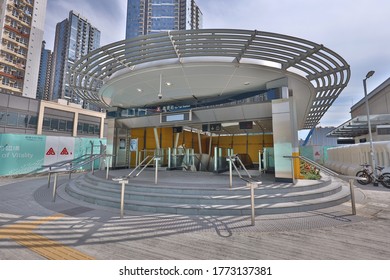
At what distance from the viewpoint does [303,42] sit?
16.9ft

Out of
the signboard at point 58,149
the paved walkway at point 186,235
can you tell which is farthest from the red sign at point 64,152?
the paved walkway at point 186,235

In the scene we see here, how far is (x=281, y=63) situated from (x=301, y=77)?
4.68ft

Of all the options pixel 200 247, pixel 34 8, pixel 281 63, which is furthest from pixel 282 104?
pixel 34 8

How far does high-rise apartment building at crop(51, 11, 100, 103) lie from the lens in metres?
70.8

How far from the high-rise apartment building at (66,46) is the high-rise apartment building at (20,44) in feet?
110

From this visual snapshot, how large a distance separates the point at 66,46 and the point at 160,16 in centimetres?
3903

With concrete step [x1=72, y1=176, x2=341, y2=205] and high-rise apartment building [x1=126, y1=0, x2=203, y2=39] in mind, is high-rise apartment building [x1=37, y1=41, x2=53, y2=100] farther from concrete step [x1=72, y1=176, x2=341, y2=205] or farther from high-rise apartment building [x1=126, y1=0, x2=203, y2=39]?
concrete step [x1=72, y1=176, x2=341, y2=205]

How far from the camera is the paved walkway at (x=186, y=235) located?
2574 millimetres

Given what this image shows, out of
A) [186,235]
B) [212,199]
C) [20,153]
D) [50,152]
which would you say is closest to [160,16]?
[50,152]

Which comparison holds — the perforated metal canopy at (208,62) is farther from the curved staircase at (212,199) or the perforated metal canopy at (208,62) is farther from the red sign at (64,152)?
the red sign at (64,152)

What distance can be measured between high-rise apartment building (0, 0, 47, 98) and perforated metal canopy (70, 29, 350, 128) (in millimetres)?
38260

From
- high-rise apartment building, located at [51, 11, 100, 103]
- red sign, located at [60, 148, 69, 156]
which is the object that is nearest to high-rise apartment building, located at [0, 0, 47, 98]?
red sign, located at [60, 148, 69, 156]

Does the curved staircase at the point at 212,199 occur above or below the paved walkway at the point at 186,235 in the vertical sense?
above
